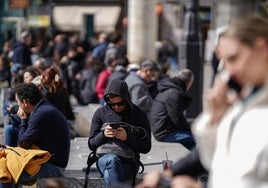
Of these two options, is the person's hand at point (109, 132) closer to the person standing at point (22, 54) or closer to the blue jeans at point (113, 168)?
the blue jeans at point (113, 168)

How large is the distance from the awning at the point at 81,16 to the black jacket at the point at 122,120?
102 ft

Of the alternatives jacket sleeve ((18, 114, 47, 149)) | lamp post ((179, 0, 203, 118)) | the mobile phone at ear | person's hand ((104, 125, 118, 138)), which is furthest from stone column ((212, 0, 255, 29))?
the mobile phone at ear

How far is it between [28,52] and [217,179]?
658 inches

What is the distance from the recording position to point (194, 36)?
597 inches

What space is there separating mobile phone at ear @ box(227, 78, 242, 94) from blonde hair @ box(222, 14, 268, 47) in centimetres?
20

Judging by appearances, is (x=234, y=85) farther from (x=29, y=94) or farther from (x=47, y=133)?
(x=29, y=94)

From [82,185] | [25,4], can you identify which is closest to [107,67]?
[82,185]

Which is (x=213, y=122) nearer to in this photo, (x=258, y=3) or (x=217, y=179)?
(x=217, y=179)

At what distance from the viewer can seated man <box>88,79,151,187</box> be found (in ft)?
28.0

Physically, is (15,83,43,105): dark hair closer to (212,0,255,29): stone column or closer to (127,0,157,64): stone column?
(127,0,157,64): stone column

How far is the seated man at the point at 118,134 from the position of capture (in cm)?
855

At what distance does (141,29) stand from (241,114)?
710 inches

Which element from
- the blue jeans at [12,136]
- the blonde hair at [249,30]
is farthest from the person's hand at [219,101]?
the blue jeans at [12,136]

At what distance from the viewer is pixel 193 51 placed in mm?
15062
